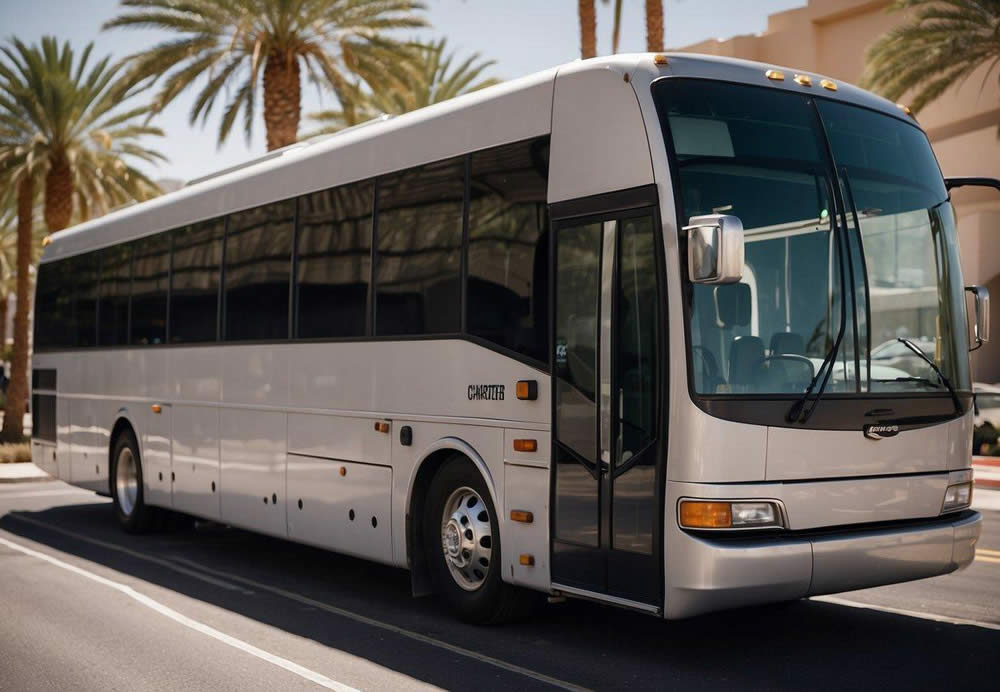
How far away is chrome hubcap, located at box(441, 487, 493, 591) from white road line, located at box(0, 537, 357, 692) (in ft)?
4.63

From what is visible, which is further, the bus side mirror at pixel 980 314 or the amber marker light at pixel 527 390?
the bus side mirror at pixel 980 314

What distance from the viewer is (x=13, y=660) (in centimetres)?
742

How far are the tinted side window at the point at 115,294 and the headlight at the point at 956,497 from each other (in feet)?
31.2

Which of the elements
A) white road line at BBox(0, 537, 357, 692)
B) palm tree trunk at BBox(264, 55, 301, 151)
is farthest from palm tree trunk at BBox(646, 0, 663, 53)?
white road line at BBox(0, 537, 357, 692)

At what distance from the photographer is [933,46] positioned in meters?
26.8

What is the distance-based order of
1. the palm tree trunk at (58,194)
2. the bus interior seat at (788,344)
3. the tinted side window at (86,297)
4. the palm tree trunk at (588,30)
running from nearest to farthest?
1. the bus interior seat at (788,344)
2. the tinted side window at (86,297)
3. the palm tree trunk at (588,30)
4. the palm tree trunk at (58,194)

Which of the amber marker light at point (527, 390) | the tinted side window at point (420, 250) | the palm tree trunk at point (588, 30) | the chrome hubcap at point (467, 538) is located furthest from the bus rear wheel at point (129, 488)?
the palm tree trunk at point (588, 30)

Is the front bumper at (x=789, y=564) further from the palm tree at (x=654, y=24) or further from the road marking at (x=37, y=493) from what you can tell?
the palm tree at (x=654, y=24)

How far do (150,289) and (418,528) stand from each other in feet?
19.6

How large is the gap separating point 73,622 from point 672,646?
167 inches

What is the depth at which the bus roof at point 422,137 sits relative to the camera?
7137mm

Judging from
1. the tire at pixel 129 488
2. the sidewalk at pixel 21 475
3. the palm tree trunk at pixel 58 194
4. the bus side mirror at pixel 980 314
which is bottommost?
the sidewalk at pixel 21 475

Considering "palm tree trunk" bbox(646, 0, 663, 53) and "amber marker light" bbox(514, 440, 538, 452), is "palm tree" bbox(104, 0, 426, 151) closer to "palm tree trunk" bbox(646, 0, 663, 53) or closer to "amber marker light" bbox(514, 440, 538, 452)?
"palm tree trunk" bbox(646, 0, 663, 53)

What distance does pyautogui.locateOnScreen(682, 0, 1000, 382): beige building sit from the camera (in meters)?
48.0
